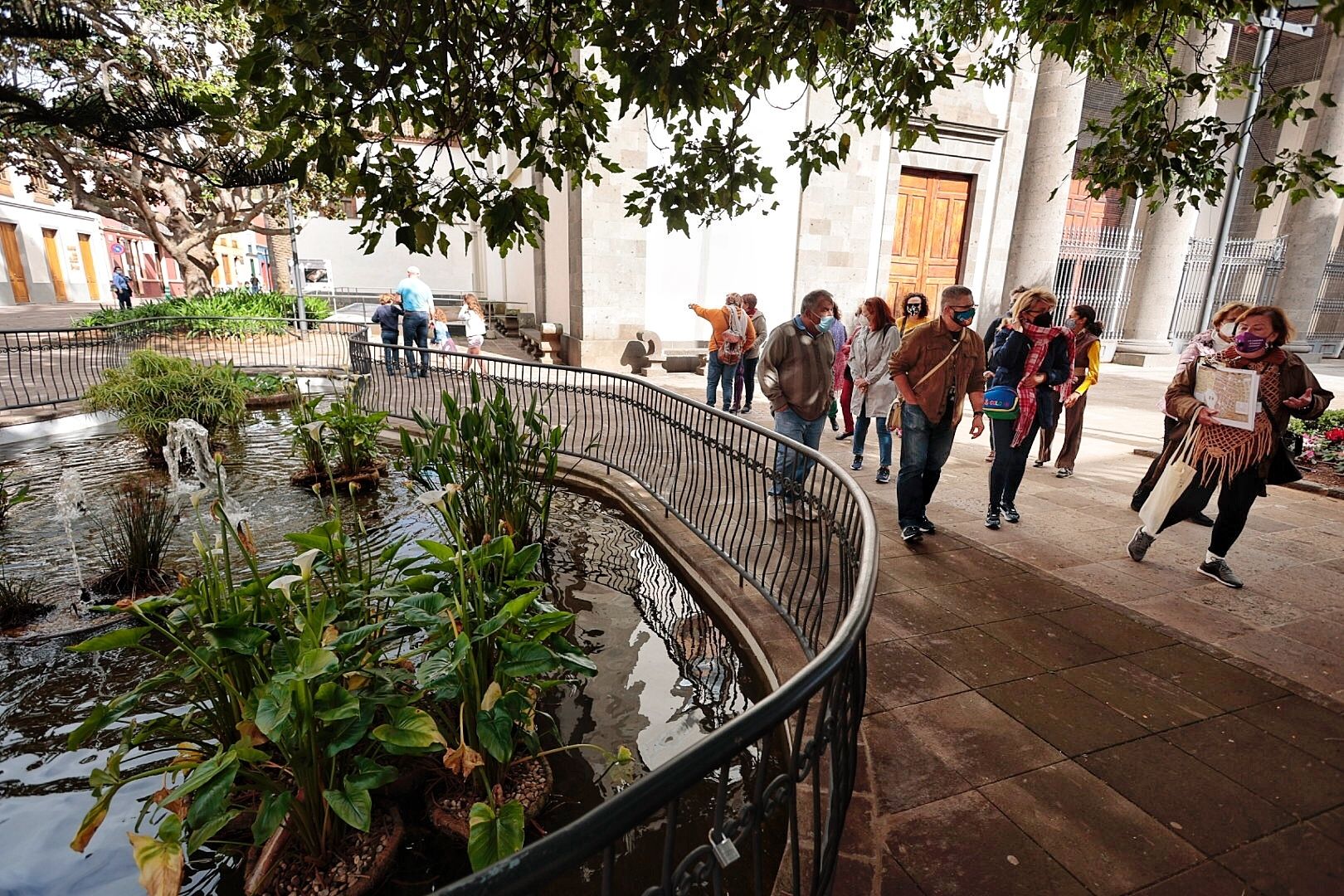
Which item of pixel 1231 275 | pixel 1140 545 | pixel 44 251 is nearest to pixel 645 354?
pixel 1140 545

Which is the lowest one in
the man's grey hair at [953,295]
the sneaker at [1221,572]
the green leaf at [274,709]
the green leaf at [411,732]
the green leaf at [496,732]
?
the sneaker at [1221,572]

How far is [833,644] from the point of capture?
5.55 feet

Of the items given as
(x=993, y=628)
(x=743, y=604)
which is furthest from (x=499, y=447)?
(x=993, y=628)

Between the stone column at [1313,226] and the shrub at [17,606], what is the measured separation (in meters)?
23.2

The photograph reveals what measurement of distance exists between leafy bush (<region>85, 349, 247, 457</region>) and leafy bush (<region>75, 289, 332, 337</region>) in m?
4.83

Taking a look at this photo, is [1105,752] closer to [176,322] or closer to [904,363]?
[904,363]

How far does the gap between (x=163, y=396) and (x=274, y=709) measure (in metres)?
7.61

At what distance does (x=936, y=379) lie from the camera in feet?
15.0

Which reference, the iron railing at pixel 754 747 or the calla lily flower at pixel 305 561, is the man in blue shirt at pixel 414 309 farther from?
the calla lily flower at pixel 305 561

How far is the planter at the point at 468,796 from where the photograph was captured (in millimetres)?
2586

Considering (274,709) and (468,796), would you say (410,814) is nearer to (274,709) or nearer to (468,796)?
(468,796)

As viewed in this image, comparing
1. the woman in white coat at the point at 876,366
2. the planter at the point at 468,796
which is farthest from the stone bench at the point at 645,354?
the planter at the point at 468,796

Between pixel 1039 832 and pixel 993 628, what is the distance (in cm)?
151

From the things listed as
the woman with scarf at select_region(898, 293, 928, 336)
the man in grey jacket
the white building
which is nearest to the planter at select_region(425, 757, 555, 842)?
the man in grey jacket
